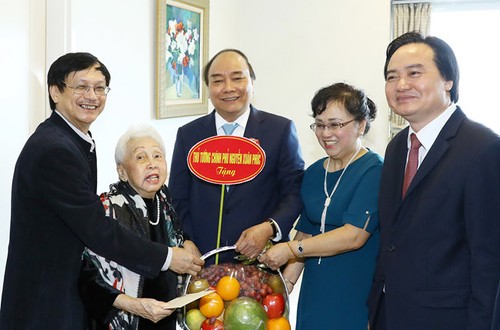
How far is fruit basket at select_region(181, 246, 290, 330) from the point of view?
1.83m

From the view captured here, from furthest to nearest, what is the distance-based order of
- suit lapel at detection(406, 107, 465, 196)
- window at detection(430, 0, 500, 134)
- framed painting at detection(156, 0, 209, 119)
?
window at detection(430, 0, 500, 134) → framed painting at detection(156, 0, 209, 119) → suit lapel at detection(406, 107, 465, 196)

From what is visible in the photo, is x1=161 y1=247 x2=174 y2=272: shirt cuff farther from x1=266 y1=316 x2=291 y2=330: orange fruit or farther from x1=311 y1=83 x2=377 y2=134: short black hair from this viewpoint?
x1=311 y1=83 x2=377 y2=134: short black hair

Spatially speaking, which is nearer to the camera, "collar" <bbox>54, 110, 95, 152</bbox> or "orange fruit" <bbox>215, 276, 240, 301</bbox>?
"orange fruit" <bbox>215, 276, 240, 301</bbox>

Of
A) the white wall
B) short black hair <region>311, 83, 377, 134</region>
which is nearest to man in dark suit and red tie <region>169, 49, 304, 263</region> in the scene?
short black hair <region>311, 83, 377, 134</region>

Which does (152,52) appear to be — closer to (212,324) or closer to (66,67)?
(66,67)

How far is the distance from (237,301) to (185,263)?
0.27 m

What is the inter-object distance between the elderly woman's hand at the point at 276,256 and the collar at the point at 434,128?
2.07 feet

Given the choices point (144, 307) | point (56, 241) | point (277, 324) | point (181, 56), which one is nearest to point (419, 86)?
point (277, 324)

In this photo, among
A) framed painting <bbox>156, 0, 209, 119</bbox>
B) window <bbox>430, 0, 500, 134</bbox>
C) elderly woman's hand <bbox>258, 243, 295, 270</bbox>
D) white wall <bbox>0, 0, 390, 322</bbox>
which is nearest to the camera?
elderly woman's hand <bbox>258, 243, 295, 270</bbox>

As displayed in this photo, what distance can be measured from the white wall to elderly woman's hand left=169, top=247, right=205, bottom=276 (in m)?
1.41

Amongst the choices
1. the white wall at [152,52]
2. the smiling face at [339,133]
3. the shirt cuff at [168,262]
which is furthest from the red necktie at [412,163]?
the white wall at [152,52]

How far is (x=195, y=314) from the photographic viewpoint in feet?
6.25

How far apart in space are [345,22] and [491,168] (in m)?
Result: 4.29

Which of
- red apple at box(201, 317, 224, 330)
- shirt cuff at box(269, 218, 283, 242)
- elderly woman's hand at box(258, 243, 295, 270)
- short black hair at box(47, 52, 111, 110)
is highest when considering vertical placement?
short black hair at box(47, 52, 111, 110)
